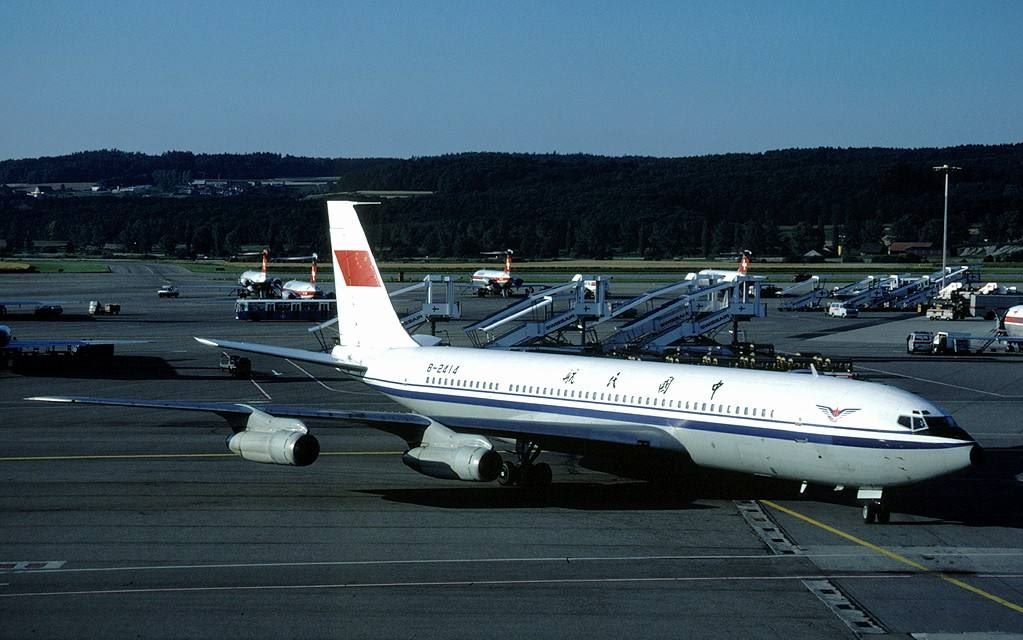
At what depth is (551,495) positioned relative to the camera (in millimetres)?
35531

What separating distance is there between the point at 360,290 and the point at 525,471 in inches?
488

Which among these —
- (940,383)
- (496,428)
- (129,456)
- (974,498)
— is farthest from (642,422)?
(940,383)

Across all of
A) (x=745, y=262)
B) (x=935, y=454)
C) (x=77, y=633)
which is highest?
(x=745, y=262)

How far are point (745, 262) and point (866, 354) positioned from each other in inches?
462

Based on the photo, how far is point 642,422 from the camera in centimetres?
3497

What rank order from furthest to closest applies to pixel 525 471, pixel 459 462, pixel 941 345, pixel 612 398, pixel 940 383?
1. pixel 941 345
2. pixel 940 383
3. pixel 612 398
4. pixel 525 471
5. pixel 459 462

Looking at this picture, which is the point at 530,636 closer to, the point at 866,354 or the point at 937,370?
the point at 937,370

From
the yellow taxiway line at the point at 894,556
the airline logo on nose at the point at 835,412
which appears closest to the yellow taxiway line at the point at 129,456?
the yellow taxiway line at the point at 894,556

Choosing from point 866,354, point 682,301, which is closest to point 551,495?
point 682,301

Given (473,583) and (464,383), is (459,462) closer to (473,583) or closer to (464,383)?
(473,583)

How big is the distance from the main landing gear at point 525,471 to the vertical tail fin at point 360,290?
33.5 ft

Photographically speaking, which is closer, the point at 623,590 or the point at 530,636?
the point at 530,636

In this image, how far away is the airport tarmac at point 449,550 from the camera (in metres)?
23.2

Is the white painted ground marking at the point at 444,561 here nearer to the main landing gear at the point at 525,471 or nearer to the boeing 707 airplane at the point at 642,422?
the boeing 707 airplane at the point at 642,422
